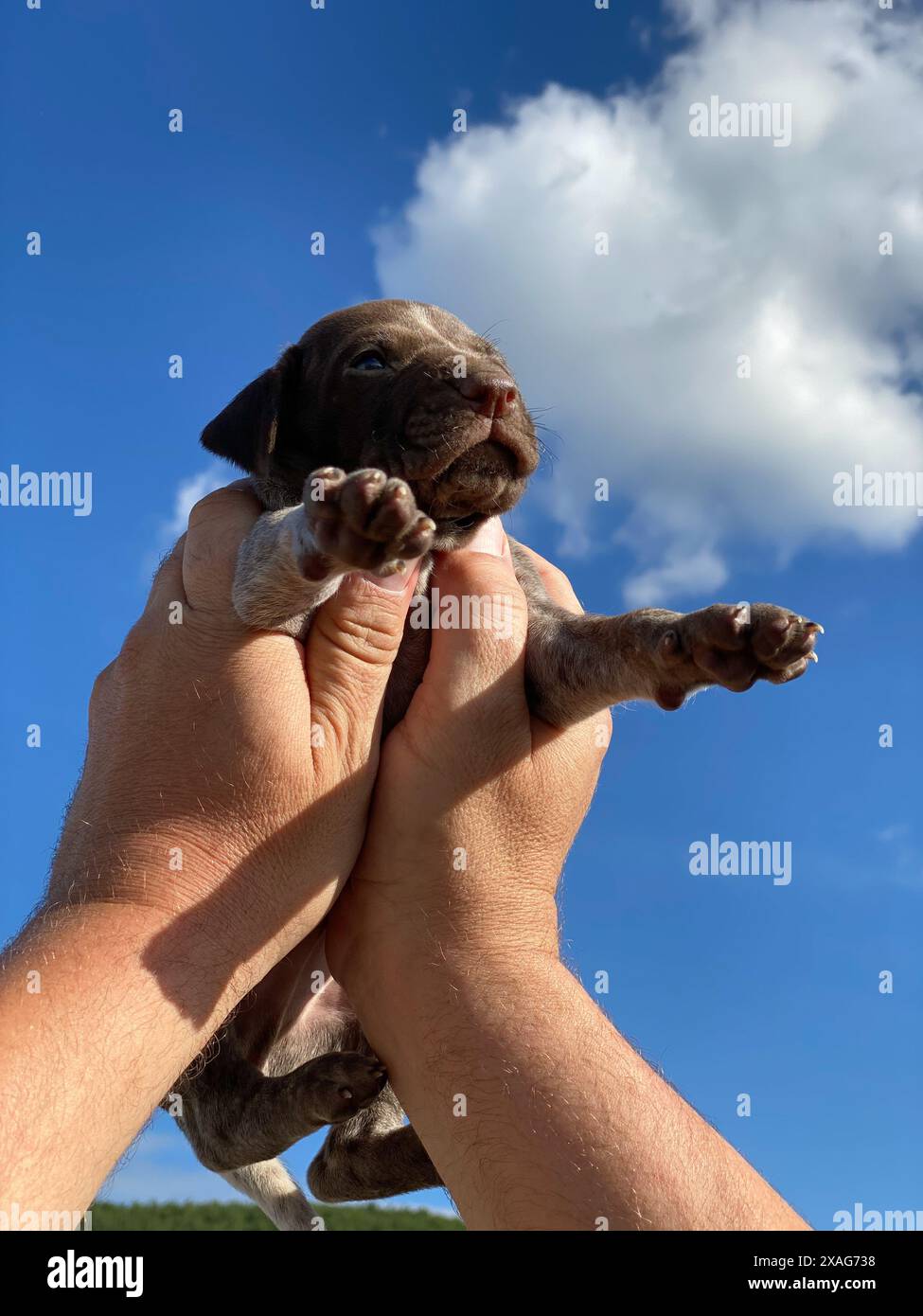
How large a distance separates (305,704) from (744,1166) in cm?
219

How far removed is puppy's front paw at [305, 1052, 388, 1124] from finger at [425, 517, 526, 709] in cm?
155

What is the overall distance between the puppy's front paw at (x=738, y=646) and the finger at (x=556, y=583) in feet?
3.95

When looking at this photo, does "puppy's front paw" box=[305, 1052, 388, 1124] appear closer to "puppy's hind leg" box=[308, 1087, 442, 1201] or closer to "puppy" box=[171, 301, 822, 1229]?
"puppy" box=[171, 301, 822, 1229]

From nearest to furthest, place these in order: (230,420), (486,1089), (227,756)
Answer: (486,1089), (227,756), (230,420)

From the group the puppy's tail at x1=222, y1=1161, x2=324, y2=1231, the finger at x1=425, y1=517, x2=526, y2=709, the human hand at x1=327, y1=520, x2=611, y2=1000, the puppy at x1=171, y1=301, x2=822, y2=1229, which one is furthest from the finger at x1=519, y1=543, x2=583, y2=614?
the puppy's tail at x1=222, y1=1161, x2=324, y2=1231

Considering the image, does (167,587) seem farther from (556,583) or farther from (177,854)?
(556,583)

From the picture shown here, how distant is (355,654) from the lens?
13.8ft

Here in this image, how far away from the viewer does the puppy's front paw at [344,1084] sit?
4289 mm

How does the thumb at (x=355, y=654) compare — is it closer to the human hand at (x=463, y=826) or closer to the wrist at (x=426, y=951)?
the human hand at (x=463, y=826)

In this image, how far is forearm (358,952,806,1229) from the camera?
3.07 metres

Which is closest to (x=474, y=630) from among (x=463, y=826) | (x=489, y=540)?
(x=489, y=540)
